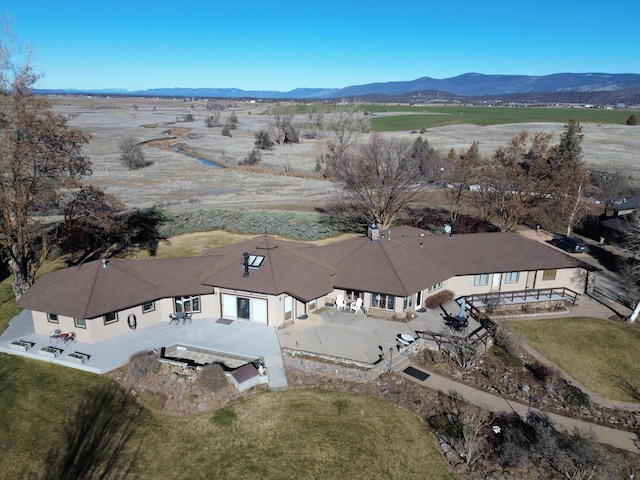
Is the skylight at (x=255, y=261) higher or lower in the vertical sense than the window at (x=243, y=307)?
higher

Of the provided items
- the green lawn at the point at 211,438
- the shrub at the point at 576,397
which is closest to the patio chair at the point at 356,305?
the green lawn at the point at 211,438

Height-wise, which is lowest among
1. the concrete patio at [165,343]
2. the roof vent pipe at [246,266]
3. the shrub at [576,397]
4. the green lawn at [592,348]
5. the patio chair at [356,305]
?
the green lawn at [592,348]

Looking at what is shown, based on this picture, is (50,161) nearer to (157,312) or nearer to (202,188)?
(157,312)

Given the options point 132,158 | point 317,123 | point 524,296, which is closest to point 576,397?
point 524,296

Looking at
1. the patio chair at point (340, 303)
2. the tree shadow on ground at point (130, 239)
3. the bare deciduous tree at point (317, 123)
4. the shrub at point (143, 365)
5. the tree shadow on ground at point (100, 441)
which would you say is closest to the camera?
the tree shadow on ground at point (100, 441)

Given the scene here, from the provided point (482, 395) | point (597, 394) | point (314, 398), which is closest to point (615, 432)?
point (597, 394)

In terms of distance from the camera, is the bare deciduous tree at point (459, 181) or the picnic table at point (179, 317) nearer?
the picnic table at point (179, 317)

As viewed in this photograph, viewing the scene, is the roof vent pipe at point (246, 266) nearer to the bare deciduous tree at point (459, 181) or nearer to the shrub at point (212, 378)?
the shrub at point (212, 378)
